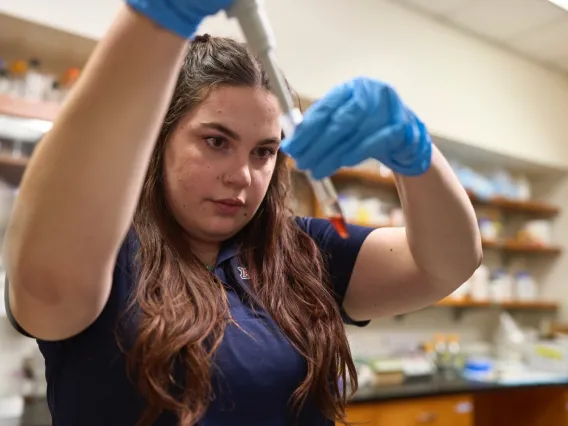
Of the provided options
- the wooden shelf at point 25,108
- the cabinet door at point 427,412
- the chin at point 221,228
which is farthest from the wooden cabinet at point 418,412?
the wooden shelf at point 25,108

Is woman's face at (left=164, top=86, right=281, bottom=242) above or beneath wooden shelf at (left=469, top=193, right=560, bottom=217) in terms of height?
above

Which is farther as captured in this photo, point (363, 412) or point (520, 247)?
point (520, 247)

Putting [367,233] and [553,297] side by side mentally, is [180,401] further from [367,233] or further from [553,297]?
[553,297]

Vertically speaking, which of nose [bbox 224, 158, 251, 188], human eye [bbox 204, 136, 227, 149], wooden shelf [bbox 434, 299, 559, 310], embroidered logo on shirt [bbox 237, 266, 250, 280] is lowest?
wooden shelf [bbox 434, 299, 559, 310]

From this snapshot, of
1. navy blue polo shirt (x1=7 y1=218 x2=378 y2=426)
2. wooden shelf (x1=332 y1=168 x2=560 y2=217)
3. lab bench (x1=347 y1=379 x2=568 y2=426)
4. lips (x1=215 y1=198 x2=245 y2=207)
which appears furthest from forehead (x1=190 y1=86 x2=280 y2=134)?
wooden shelf (x1=332 y1=168 x2=560 y2=217)

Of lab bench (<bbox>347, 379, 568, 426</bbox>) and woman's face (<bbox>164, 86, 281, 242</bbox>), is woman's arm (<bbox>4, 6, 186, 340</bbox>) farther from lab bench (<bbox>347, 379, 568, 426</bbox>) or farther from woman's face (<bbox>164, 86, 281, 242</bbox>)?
lab bench (<bbox>347, 379, 568, 426</bbox>)

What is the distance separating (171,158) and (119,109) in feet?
1.06

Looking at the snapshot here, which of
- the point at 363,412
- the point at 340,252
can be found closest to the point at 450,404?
the point at 363,412

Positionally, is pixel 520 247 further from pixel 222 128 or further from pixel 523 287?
pixel 222 128

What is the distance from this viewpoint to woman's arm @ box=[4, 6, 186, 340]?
1.45 feet

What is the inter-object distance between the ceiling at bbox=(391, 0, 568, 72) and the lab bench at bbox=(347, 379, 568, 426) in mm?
1835

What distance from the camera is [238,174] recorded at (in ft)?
2.48

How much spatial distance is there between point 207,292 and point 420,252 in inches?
13.0

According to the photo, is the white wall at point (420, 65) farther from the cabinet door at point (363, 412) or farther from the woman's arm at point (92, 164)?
the woman's arm at point (92, 164)
